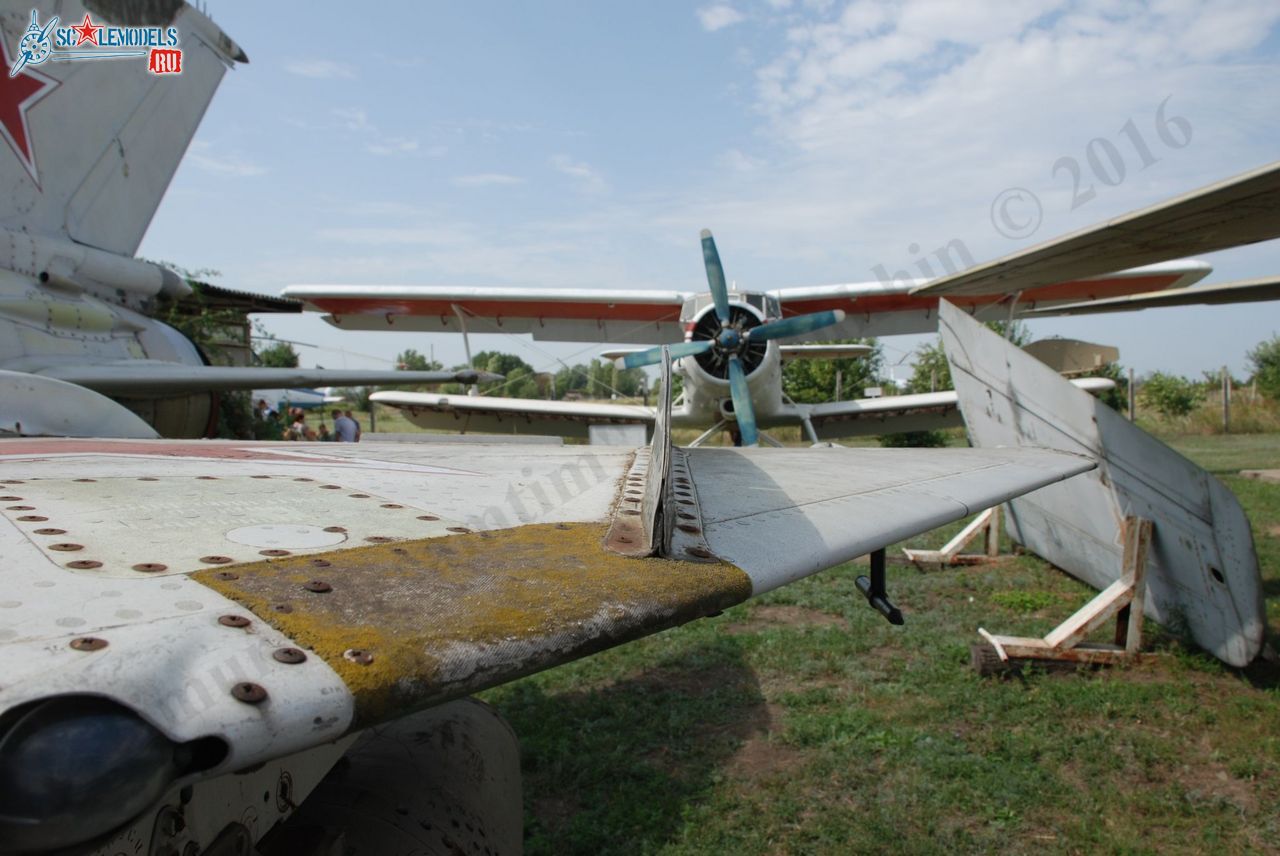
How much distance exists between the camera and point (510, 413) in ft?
41.3

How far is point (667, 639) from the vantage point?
17.5ft

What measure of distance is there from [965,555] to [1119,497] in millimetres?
2556

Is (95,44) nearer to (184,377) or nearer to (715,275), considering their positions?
(184,377)

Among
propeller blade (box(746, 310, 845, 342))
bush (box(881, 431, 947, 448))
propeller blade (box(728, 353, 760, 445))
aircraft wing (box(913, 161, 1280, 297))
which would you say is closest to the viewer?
aircraft wing (box(913, 161, 1280, 297))

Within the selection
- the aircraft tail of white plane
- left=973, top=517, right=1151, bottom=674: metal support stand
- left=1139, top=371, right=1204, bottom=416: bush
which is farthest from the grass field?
left=1139, top=371, right=1204, bottom=416: bush

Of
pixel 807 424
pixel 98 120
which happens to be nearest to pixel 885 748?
pixel 98 120

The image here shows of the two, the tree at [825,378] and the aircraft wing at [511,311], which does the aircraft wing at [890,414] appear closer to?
the aircraft wing at [511,311]

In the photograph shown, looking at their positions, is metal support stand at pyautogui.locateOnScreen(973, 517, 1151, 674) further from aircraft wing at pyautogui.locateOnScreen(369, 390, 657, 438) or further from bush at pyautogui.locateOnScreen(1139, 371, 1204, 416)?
bush at pyautogui.locateOnScreen(1139, 371, 1204, 416)

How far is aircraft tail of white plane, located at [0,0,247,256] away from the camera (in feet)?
14.0

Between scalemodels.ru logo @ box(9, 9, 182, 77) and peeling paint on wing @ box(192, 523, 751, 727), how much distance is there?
4897 mm

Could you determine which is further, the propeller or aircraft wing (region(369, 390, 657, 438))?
aircraft wing (region(369, 390, 657, 438))

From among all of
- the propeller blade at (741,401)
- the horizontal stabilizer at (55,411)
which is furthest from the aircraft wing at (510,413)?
the horizontal stabilizer at (55,411)

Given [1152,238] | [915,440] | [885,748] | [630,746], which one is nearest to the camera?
[885,748]

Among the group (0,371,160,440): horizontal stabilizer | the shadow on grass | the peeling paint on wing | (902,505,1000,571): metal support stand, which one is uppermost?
(0,371,160,440): horizontal stabilizer
